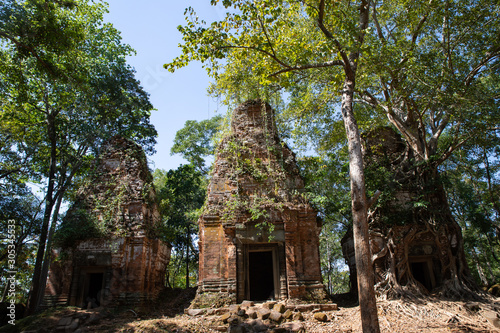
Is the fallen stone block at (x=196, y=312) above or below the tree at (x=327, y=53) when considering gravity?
below

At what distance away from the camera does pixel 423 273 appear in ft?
38.7

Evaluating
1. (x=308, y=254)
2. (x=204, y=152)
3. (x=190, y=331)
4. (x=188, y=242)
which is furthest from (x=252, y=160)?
A: (x=204, y=152)

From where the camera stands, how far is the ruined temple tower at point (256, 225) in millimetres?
9781

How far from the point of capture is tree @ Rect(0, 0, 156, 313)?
9.24 m

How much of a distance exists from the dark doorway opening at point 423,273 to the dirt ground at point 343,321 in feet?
6.40

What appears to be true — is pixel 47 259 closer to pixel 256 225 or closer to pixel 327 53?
pixel 256 225

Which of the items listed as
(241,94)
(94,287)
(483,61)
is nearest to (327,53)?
(241,94)

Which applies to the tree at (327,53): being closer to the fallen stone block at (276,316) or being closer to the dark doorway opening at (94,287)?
the fallen stone block at (276,316)

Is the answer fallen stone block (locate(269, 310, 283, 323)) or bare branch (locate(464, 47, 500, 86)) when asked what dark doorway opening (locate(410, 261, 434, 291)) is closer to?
fallen stone block (locate(269, 310, 283, 323))

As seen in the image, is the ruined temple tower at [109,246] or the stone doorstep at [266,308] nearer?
the stone doorstep at [266,308]

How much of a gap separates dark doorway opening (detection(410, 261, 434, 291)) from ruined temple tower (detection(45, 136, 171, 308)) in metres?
9.66

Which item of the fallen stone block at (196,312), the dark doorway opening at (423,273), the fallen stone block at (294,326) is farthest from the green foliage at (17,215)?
the dark doorway opening at (423,273)

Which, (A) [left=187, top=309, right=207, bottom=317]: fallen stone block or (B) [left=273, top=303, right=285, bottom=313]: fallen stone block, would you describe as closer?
(B) [left=273, top=303, right=285, bottom=313]: fallen stone block

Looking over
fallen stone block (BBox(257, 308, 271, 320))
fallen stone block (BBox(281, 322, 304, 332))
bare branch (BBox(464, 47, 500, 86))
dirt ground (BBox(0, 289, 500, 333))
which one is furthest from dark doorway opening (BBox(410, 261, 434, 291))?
bare branch (BBox(464, 47, 500, 86))
